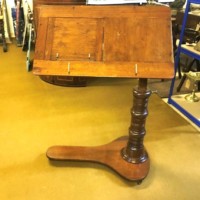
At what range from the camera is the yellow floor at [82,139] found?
5.42 ft

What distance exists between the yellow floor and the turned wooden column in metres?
0.16

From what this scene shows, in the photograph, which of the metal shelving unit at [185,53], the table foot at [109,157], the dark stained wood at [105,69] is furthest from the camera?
the metal shelving unit at [185,53]

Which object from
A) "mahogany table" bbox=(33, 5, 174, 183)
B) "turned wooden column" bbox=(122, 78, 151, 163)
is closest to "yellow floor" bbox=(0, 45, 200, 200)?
"turned wooden column" bbox=(122, 78, 151, 163)

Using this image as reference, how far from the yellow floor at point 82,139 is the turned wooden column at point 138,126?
16 centimetres

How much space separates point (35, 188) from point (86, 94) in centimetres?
147

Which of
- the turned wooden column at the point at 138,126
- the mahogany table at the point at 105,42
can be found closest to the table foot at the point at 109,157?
the turned wooden column at the point at 138,126

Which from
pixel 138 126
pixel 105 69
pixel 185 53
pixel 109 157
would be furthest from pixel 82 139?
pixel 185 53

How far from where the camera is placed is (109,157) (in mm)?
1849

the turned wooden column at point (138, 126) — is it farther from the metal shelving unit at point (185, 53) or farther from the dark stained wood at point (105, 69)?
the metal shelving unit at point (185, 53)

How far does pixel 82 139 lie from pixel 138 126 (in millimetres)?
634

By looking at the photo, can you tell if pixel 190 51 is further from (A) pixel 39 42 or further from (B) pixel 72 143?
(A) pixel 39 42

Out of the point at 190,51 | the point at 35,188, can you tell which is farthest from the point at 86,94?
the point at 35,188

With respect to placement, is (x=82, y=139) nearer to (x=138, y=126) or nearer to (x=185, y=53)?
(x=138, y=126)

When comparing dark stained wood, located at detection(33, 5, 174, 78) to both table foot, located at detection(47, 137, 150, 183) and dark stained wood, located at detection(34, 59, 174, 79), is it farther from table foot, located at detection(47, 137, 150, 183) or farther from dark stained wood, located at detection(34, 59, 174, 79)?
table foot, located at detection(47, 137, 150, 183)
